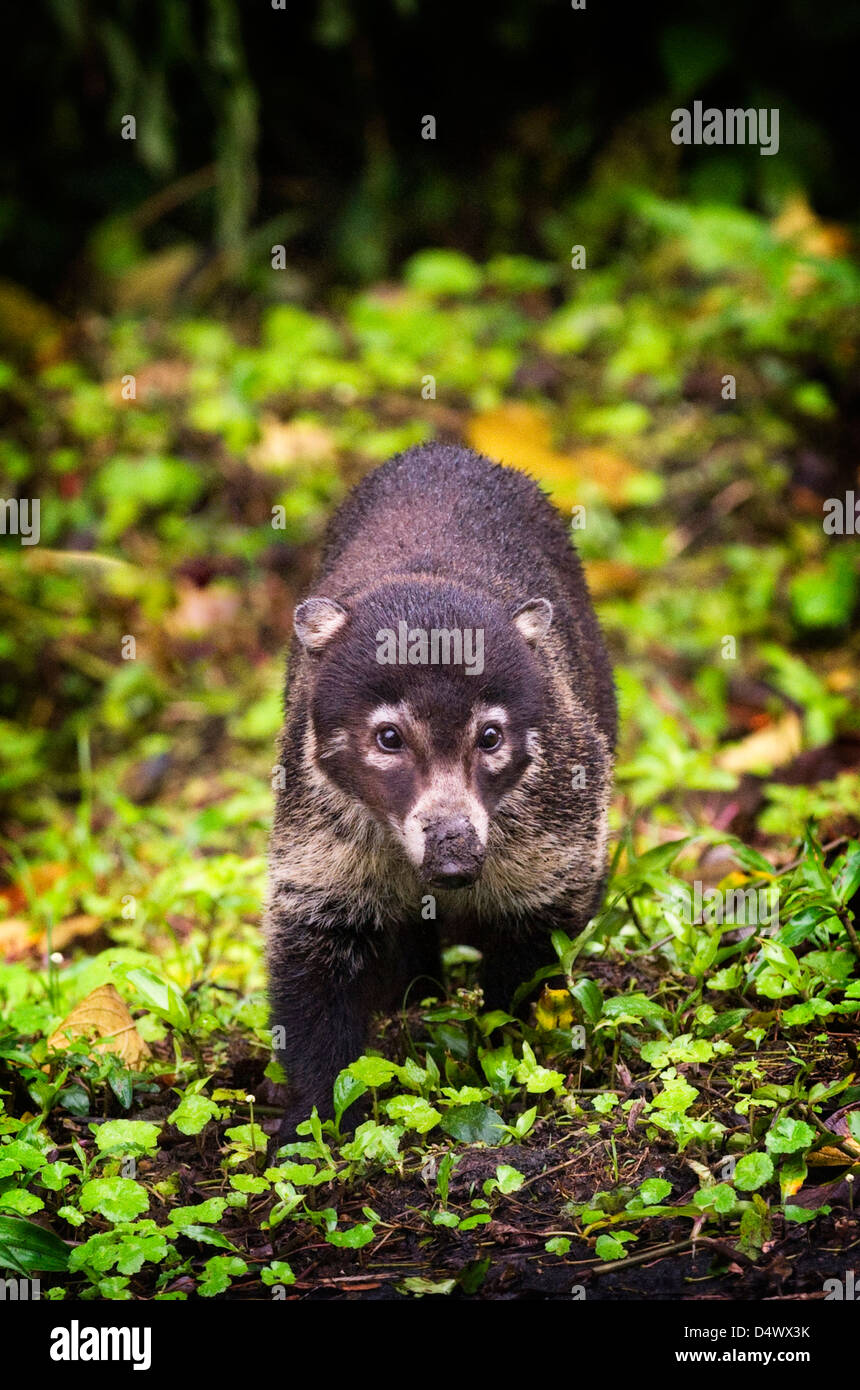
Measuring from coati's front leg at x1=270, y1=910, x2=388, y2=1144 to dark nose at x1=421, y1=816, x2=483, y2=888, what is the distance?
104cm

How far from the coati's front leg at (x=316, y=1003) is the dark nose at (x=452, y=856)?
1038 millimetres

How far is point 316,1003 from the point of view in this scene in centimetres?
557

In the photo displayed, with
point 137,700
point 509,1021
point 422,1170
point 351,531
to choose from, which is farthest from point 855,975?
point 137,700

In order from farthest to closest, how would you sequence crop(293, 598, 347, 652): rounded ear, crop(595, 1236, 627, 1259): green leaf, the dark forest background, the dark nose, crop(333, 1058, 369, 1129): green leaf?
the dark forest background, crop(293, 598, 347, 652): rounded ear, crop(333, 1058, 369, 1129): green leaf, the dark nose, crop(595, 1236, 627, 1259): green leaf

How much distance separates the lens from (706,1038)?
521 centimetres

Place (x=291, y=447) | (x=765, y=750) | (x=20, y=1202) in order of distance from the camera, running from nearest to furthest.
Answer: (x=20, y=1202) → (x=765, y=750) → (x=291, y=447)

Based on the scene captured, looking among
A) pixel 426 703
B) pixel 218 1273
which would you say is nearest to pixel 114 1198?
pixel 218 1273

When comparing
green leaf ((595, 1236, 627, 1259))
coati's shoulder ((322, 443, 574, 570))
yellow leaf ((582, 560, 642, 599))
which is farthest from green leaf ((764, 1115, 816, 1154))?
yellow leaf ((582, 560, 642, 599))

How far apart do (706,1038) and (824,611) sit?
16.8 ft

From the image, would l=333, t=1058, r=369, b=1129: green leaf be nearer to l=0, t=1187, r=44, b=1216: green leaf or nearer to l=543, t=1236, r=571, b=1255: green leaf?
l=543, t=1236, r=571, b=1255: green leaf

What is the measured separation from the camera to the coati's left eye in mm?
5184

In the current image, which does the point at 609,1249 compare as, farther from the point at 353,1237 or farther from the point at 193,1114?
the point at 193,1114

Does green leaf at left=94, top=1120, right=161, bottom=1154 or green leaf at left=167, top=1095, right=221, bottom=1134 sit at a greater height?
green leaf at left=167, top=1095, right=221, bottom=1134

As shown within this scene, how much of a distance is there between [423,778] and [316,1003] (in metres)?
1.10
